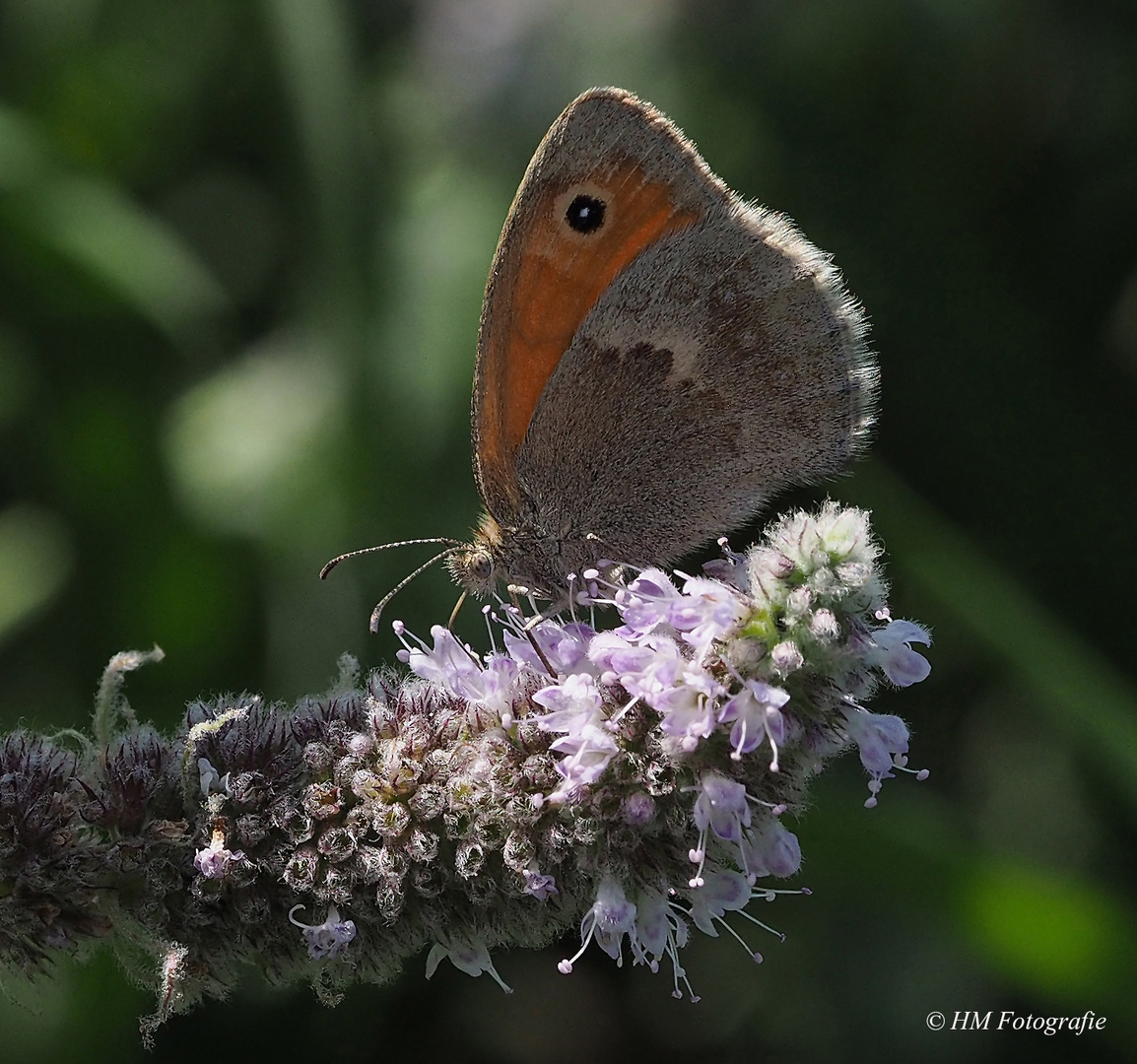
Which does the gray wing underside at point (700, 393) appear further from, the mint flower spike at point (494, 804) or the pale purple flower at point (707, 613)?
the pale purple flower at point (707, 613)

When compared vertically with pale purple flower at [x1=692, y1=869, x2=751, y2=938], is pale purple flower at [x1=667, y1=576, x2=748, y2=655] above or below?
above

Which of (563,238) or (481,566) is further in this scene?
(481,566)

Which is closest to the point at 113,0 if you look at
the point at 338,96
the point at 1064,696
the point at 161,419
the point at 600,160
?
the point at 338,96

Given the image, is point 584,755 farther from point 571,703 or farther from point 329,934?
point 329,934

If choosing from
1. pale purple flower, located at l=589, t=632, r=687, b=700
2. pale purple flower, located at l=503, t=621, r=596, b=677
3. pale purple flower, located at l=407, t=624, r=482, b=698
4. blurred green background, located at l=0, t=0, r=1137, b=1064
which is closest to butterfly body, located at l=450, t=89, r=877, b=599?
pale purple flower, located at l=503, t=621, r=596, b=677

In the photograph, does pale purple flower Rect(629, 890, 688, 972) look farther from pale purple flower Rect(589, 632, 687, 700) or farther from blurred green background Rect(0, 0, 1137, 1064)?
blurred green background Rect(0, 0, 1137, 1064)

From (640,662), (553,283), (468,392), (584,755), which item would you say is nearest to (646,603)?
(640,662)

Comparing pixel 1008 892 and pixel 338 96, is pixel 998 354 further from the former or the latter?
pixel 338 96
